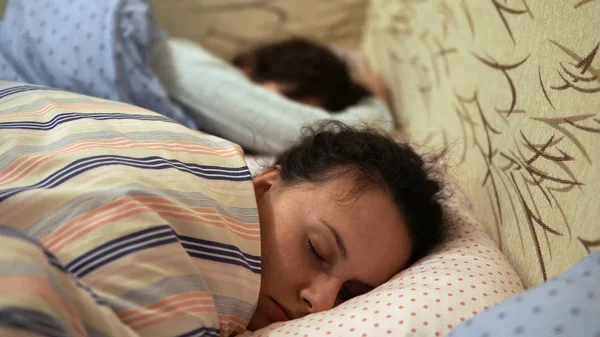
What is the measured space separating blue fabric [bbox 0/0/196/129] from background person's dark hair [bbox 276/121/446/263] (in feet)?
1.54

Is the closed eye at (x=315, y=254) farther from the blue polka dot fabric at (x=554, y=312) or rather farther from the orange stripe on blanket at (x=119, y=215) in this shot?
the blue polka dot fabric at (x=554, y=312)

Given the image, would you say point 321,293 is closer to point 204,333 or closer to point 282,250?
Result: point 282,250

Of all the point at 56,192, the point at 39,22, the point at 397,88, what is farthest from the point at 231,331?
the point at 397,88

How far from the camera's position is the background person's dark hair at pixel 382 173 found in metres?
0.88

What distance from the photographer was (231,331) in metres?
0.78

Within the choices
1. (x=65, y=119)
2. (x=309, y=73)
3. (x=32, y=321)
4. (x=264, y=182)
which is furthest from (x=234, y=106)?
(x=32, y=321)

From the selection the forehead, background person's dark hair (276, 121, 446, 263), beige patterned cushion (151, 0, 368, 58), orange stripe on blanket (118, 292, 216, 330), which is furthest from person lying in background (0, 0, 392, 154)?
orange stripe on blanket (118, 292, 216, 330)

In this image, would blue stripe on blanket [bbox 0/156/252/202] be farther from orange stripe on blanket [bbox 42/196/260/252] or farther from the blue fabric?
the blue fabric

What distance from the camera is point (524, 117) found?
86 centimetres

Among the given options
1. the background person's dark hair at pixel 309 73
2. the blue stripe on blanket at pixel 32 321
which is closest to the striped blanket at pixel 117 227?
the blue stripe on blanket at pixel 32 321

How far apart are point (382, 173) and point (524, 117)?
22 cm

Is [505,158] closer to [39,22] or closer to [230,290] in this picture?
[230,290]

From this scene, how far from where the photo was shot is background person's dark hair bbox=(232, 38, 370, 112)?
159cm

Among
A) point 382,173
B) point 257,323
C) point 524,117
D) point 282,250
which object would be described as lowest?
point 257,323
